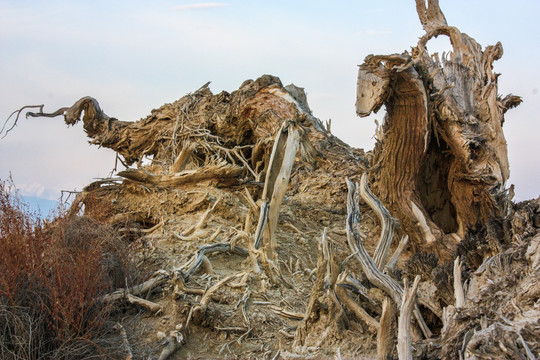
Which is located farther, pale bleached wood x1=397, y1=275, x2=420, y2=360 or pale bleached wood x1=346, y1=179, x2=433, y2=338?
pale bleached wood x1=346, y1=179, x2=433, y2=338

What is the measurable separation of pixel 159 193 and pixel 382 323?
4.21m

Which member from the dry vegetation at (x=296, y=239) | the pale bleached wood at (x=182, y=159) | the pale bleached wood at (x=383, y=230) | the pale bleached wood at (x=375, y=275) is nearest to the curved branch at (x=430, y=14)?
the dry vegetation at (x=296, y=239)

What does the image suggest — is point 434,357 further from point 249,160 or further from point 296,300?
point 249,160

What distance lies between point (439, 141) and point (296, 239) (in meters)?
2.02

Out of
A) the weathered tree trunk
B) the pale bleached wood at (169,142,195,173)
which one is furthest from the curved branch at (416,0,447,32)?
the pale bleached wood at (169,142,195,173)

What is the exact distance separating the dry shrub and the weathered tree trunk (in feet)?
9.32

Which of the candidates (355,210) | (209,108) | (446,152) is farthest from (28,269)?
(209,108)

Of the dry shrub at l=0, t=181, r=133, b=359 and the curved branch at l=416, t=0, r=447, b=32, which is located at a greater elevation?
the curved branch at l=416, t=0, r=447, b=32

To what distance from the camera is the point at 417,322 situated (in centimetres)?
342

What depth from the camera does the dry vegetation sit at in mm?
3316

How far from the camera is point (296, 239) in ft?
20.1

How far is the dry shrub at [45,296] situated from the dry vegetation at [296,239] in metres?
0.02

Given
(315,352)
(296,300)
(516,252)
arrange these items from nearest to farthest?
(516,252)
(315,352)
(296,300)

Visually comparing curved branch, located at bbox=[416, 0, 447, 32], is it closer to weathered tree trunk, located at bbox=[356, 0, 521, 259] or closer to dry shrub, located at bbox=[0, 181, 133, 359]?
weathered tree trunk, located at bbox=[356, 0, 521, 259]
